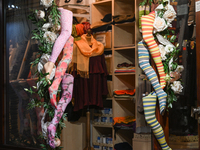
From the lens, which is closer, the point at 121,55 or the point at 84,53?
the point at 84,53

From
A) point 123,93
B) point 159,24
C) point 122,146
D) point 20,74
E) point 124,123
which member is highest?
point 159,24

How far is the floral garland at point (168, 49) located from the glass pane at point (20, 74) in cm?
161

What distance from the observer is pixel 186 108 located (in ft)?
7.57

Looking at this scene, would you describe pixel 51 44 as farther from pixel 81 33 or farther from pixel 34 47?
pixel 81 33

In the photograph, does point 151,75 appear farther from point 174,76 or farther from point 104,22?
point 104,22

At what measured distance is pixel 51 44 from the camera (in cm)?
187

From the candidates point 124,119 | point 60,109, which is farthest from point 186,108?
point 60,109

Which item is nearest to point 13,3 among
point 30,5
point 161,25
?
point 30,5

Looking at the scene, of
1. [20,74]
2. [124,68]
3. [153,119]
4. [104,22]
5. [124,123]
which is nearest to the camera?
[153,119]

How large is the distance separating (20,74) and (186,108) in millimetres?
2015

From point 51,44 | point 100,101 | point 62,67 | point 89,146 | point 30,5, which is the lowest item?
point 89,146

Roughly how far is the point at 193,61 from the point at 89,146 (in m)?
1.99

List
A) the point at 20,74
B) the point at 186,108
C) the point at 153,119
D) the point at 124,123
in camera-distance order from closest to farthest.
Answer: the point at 153,119 → the point at 186,108 → the point at 20,74 → the point at 124,123

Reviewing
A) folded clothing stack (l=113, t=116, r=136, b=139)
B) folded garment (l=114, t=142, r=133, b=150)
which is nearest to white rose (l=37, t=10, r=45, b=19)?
folded clothing stack (l=113, t=116, r=136, b=139)
